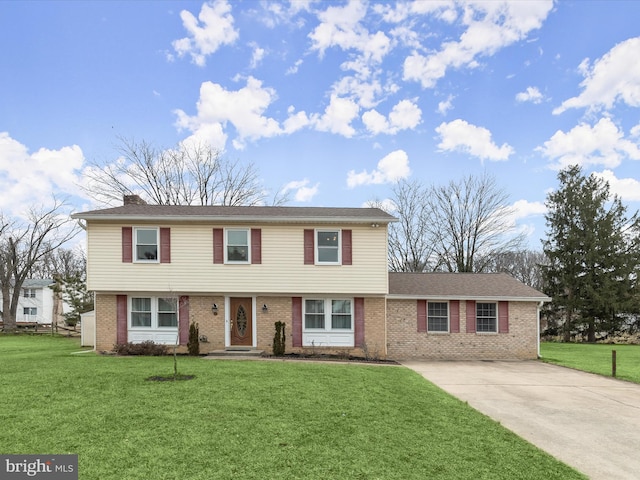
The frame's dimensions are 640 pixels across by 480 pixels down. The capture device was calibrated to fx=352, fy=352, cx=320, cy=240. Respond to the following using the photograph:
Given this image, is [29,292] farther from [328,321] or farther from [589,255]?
[589,255]

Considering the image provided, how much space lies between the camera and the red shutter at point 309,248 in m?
14.3

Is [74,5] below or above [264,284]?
above

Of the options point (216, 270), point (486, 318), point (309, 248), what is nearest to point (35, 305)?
point (216, 270)

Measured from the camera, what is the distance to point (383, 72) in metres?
19.6

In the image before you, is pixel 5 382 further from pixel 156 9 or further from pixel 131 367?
pixel 156 9

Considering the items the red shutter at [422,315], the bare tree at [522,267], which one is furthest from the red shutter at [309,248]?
the bare tree at [522,267]

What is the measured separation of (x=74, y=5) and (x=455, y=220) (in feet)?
93.9

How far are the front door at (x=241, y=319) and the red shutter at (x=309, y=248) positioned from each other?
299 cm

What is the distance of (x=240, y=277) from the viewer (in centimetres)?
1423

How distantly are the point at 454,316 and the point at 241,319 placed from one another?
9.37 metres

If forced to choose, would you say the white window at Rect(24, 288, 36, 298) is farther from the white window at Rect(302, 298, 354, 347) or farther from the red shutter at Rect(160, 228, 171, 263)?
the white window at Rect(302, 298, 354, 347)

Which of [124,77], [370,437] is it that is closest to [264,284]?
[370,437]

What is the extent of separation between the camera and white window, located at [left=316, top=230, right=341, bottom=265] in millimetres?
14406

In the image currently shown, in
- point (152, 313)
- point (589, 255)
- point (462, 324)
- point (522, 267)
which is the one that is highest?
point (589, 255)
